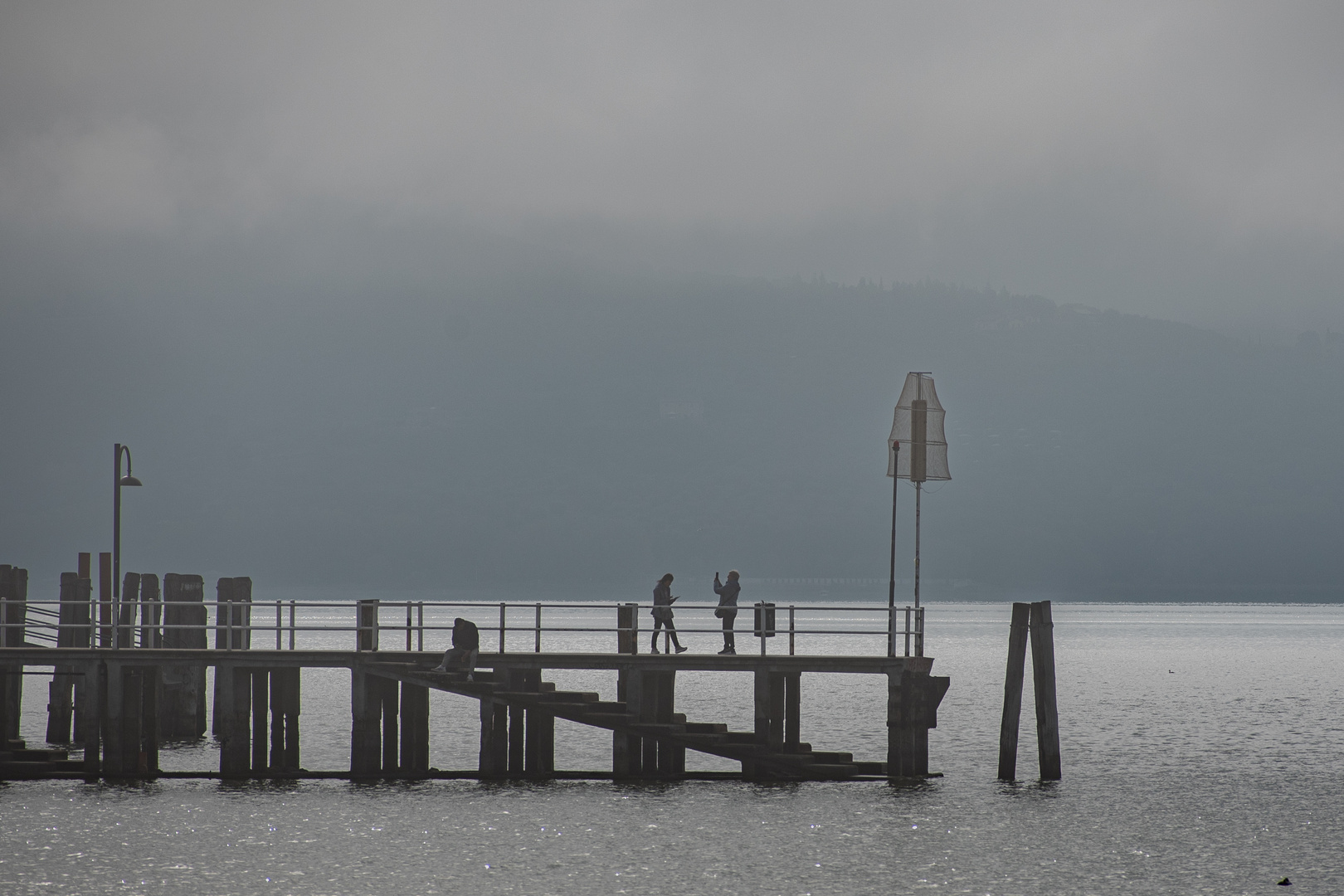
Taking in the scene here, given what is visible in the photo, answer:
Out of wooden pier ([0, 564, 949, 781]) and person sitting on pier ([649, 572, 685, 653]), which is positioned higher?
person sitting on pier ([649, 572, 685, 653])

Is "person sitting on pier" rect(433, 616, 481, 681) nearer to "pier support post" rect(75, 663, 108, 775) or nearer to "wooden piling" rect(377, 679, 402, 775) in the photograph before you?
"wooden piling" rect(377, 679, 402, 775)

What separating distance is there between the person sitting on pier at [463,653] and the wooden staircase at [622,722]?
154 millimetres

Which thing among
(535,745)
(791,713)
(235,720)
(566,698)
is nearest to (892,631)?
(791,713)

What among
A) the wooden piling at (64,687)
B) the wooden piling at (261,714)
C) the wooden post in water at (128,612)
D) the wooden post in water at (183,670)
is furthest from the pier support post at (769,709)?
the wooden piling at (64,687)

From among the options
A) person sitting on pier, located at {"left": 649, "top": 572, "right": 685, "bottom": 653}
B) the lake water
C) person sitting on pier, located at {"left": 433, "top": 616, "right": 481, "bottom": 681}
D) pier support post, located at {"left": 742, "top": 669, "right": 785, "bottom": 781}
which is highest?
person sitting on pier, located at {"left": 649, "top": 572, "right": 685, "bottom": 653}

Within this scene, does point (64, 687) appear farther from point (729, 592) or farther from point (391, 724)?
point (729, 592)

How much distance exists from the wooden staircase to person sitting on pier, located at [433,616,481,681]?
0.15m

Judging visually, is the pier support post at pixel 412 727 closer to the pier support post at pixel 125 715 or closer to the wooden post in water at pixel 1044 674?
the pier support post at pixel 125 715

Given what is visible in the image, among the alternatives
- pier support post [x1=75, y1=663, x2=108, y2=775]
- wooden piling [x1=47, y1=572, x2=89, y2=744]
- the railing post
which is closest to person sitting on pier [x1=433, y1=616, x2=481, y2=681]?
pier support post [x1=75, y1=663, x2=108, y2=775]

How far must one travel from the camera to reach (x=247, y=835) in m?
30.7

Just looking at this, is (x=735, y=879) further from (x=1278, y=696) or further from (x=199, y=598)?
(x=1278, y=696)

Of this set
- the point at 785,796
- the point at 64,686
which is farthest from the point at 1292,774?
the point at 64,686

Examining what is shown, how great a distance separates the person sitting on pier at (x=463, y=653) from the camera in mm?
31594

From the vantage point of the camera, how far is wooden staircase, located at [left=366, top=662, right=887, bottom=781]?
3166cm
